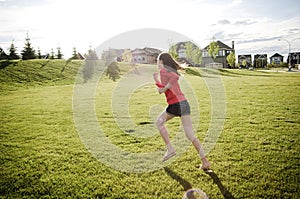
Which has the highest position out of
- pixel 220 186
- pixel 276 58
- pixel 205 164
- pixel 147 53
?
pixel 276 58

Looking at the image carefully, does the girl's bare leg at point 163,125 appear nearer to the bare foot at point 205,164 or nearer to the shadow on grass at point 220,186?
the bare foot at point 205,164

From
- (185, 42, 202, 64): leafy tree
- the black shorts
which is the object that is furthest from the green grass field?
(185, 42, 202, 64): leafy tree

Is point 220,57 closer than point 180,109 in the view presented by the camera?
No

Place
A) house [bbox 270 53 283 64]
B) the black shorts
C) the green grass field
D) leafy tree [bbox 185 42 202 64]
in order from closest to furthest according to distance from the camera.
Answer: the green grass field < the black shorts < leafy tree [bbox 185 42 202 64] < house [bbox 270 53 283 64]

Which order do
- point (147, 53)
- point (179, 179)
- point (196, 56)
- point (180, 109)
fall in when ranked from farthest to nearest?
point (196, 56) < point (147, 53) < point (180, 109) < point (179, 179)

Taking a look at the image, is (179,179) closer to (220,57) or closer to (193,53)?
(193,53)

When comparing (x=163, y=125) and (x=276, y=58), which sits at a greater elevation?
(x=276, y=58)

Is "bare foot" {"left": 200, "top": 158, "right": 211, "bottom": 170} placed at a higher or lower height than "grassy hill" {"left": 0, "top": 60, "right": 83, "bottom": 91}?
lower

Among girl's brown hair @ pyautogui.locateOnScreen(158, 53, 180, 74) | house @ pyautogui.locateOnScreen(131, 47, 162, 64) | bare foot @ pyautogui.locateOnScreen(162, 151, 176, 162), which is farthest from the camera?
house @ pyautogui.locateOnScreen(131, 47, 162, 64)

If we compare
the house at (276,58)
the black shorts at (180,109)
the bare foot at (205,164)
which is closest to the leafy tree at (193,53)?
the black shorts at (180,109)

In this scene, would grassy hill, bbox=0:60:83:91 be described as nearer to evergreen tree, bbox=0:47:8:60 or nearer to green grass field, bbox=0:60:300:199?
evergreen tree, bbox=0:47:8:60

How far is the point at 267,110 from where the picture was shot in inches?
394

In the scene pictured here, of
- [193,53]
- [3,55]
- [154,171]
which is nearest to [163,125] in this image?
[154,171]

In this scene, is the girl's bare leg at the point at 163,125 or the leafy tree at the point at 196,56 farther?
the leafy tree at the point at 196,56
